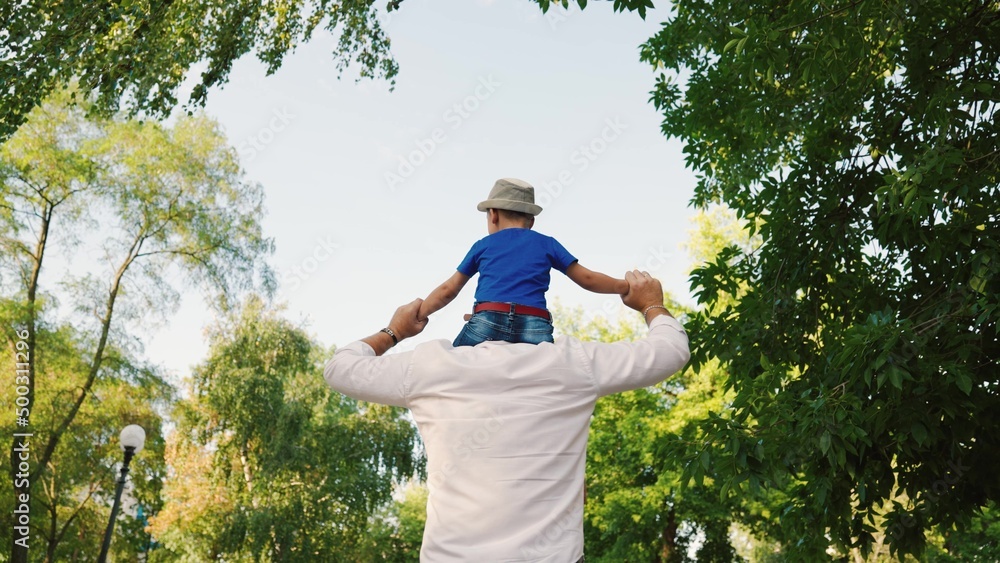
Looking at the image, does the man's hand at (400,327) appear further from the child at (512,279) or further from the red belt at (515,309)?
the red belt at (515,309)

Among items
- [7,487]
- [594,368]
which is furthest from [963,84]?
[7,487]

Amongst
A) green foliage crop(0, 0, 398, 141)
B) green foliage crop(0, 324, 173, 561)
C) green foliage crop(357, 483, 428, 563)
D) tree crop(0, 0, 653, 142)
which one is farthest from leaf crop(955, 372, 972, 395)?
green foliage crop(357, 483, 428, 563)

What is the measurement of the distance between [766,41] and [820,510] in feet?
14.5

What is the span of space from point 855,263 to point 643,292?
25.5 ft

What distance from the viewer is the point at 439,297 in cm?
226

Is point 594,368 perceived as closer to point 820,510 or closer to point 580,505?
point 580,505

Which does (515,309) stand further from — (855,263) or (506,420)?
(855,263)

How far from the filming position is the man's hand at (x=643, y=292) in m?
2.22

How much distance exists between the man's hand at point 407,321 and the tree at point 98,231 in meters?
22.6

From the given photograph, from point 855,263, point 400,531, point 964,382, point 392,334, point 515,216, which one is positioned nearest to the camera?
point 392,334

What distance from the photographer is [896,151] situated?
868 centimetres

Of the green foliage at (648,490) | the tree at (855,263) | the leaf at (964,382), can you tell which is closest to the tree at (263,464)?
the green foliage at (648,490)

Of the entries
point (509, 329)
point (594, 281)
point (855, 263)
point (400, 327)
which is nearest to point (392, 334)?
point (400, 327)

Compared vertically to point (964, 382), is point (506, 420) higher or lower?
lower
